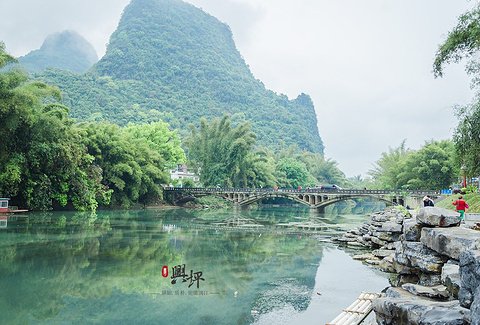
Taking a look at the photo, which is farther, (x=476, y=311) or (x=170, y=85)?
(x=170, y=85)

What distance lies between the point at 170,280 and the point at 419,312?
27.3ft

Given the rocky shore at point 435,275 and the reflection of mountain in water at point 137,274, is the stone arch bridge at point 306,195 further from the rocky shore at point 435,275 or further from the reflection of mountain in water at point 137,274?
the rocky shore at point 435,275

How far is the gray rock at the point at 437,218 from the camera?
868 centimetres

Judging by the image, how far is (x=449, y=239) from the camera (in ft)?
25.8

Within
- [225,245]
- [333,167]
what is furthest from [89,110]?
[225,245]

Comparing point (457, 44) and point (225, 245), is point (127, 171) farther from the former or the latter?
point (457, 44)

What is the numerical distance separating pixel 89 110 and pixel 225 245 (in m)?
96.2

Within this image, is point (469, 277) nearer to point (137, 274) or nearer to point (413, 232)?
point (413, 232)

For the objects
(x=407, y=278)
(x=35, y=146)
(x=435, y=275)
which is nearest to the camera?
(x=435, y=275)

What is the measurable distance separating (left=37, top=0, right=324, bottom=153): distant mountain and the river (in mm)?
87165

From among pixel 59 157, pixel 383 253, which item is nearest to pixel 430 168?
pixel 383 253

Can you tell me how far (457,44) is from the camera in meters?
15.5

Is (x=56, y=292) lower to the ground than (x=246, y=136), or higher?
lower

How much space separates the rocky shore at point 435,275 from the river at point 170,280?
2.27m
